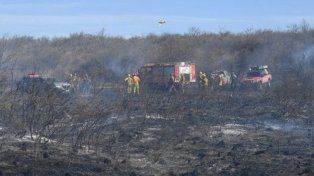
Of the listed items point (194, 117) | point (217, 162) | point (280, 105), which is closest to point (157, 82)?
point (280, 105)

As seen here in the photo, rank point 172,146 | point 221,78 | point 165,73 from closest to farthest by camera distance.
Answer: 1. point 172,146
2. point 221,78
3. point 165,73

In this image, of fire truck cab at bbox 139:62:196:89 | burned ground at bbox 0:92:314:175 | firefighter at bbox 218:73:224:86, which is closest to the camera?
burned ground at bbox 0:92:314:175

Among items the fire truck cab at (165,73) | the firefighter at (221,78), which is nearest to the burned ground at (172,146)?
the firefighter at (221,78)

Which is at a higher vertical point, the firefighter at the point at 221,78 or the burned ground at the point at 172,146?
the firefighter at the point at 221,78

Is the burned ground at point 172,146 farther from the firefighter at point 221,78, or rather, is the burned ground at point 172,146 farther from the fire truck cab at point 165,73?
the fire truck cab at point 165,73

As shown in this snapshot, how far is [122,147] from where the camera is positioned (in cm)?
1428

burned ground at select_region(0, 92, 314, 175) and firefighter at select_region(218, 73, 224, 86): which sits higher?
firefighter at select_region(218, 73, 224, 86)

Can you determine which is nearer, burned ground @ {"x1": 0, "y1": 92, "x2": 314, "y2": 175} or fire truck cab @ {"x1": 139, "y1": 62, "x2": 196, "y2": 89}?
burned ground @ {"x1": 0, "y1": 92, "x2": 314, "y2": 175}

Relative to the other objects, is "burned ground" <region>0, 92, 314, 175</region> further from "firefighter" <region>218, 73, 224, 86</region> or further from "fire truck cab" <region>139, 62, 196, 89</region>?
"fire truck cab" <region>139, 62, 196, 89</region>

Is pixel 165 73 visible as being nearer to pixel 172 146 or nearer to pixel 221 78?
pixel 221 78

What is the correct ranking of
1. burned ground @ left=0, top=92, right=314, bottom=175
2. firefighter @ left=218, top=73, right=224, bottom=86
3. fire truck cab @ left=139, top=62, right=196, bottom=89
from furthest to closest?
1. fire truck cab @ left=139, top=62, right=196, bottom=89
2. firefighter @ left=218, top=73, right=224, bottom=86
3. burned ground @ left=0, top=92, right=314, bottom=175

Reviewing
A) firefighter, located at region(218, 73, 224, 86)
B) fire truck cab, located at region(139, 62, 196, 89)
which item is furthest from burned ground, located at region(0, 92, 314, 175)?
fire truck cab, located at region(139, 62, 196, 89)

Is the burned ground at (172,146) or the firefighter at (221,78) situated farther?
the firefighter at (221,78)

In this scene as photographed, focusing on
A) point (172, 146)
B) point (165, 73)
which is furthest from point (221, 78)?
point (172, 146)
